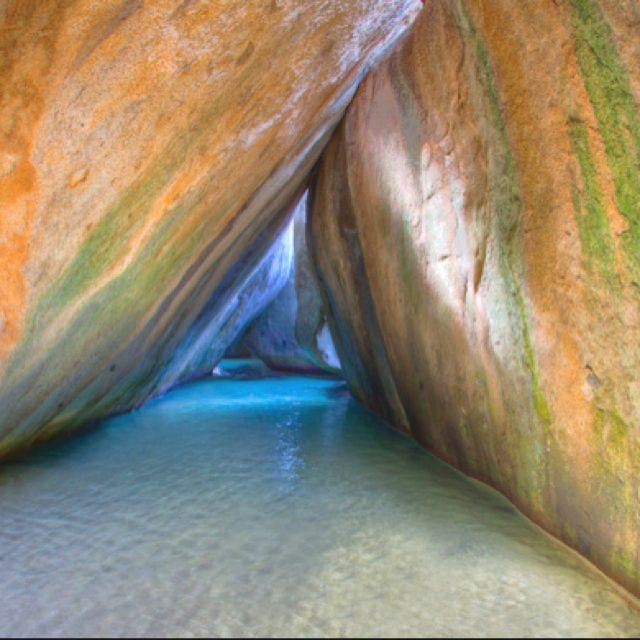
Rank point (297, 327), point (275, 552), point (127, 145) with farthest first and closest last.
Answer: point (297, 327) < point (127, 145) < point (275, 552)

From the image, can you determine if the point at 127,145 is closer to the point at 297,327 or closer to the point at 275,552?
the point at 275,552

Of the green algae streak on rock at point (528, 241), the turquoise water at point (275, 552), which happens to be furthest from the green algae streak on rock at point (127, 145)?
the turquoise water at point (275, 552)

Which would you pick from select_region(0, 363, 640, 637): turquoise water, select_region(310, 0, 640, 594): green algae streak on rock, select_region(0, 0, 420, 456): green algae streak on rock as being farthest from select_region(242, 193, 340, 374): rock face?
select_region(310, 0, 640, 594): green algae streak on rock

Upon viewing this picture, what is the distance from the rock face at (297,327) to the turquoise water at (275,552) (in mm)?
7706

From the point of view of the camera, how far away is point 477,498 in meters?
4.22

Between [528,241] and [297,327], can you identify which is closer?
[528,241]

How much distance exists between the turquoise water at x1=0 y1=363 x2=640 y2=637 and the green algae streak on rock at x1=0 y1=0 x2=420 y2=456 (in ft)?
3.72

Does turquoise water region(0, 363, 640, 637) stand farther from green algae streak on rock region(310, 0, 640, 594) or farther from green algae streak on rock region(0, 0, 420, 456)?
green algae streak on rock region(0, 0, 420, 456)

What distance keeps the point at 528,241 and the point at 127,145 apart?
8.04ft

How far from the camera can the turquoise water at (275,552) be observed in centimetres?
248

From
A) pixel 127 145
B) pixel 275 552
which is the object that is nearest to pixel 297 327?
pixel 127 145

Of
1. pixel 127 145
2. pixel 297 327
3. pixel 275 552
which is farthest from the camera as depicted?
pixel 297 327

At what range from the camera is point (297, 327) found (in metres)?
14.2

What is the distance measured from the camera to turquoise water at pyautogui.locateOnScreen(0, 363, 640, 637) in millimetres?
2480
